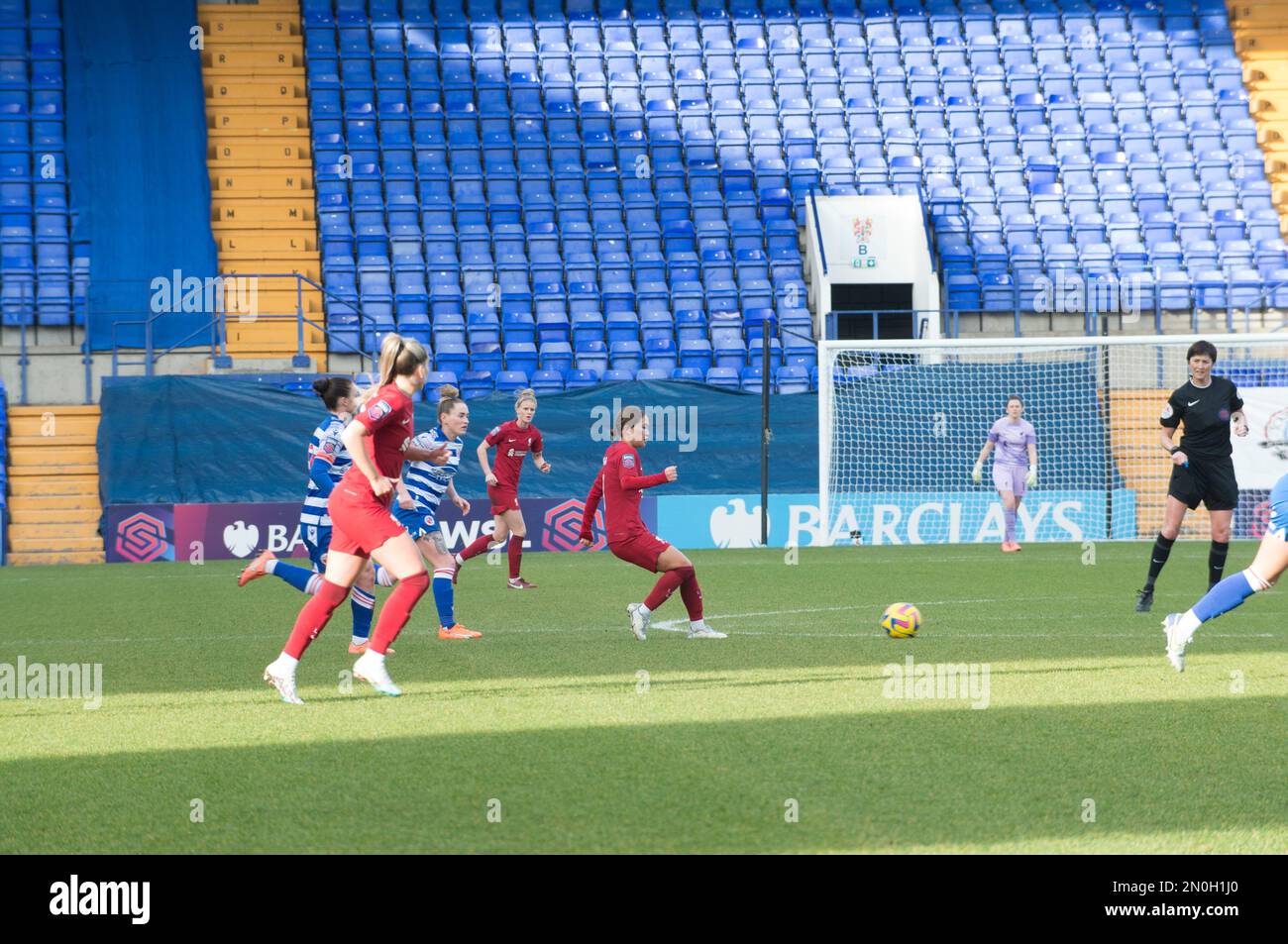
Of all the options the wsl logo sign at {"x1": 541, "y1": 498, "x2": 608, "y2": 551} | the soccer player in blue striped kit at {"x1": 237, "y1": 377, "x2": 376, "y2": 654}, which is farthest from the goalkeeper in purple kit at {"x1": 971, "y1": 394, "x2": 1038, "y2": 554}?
the soccer player in blue striped kit at {"x1": 237, "y1": 377, "x2": 376, "y2": 654}

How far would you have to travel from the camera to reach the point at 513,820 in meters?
5.33

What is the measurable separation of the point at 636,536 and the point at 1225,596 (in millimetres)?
4192

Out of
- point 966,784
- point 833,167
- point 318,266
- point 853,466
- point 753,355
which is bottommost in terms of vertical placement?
point 966,784

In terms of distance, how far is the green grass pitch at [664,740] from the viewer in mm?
5191

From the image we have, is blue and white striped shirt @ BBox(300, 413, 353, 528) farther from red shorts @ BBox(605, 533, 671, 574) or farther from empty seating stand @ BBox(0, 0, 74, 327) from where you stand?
empty seating stand @ BBox(0, 0, 74, 327)

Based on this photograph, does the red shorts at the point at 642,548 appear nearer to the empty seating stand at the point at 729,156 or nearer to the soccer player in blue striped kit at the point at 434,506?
the soccer player in blue striped kit at the point at 434,506

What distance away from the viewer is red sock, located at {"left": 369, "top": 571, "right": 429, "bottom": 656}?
820cm

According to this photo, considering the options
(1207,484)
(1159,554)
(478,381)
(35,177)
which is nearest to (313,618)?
(1159,554)

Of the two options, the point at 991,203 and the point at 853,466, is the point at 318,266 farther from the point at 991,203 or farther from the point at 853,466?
→ the point at 991,203

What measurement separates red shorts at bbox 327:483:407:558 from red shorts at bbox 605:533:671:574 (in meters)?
3.21

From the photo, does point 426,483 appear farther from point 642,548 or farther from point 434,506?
point 642,548

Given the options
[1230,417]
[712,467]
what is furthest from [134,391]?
[1230,417]

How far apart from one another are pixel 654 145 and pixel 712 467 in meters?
9.23
